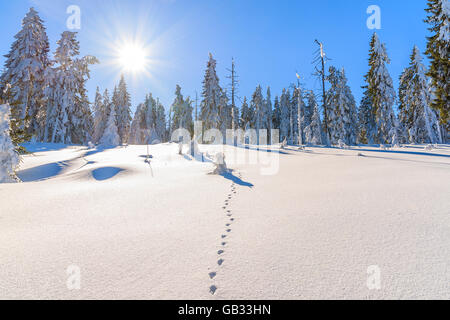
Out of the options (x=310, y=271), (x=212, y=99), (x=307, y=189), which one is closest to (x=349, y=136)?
(x=212, y=99)

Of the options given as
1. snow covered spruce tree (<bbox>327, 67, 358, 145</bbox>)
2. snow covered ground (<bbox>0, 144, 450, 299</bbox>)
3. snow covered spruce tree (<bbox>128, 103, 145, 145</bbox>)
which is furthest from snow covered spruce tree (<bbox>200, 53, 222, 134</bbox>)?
snow covered ground (<bbox>0, 144, 450, 299</bbox>)

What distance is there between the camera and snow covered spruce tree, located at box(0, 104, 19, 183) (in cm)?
661

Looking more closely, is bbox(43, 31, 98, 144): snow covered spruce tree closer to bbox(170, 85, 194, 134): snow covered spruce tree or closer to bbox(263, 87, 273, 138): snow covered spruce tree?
bbox(170, 85, 194, 134): snow covered spruce tree

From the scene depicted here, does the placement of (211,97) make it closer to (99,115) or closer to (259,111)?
(259,111)

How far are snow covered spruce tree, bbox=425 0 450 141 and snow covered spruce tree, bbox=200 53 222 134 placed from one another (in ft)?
77.3

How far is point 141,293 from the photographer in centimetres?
185

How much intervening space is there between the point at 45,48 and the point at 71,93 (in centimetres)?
502

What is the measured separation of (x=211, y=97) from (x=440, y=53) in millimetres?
24741

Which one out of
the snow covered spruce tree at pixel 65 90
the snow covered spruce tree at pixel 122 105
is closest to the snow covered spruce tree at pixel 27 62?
the snow covered spruce tree at pixel 65 90

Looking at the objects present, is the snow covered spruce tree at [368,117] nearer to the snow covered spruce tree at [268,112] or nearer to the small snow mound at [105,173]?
the snow covered spruce tree at [268,112]

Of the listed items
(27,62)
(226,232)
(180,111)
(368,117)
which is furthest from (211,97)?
(226,232)

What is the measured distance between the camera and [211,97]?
3331 cm
